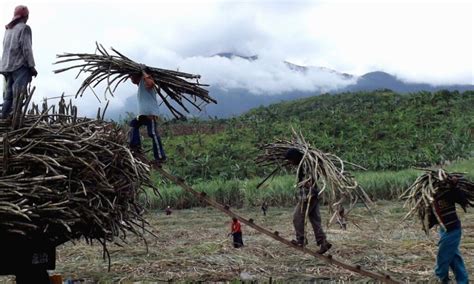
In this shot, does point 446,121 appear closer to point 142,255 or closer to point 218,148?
point 218,148

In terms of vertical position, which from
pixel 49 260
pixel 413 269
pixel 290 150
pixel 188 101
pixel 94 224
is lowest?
pixel 413 269

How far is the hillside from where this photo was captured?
2259 cm

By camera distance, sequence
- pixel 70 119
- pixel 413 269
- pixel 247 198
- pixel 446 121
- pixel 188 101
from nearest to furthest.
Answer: pixel 70 119
pixel 188 101
pixel 413 269
pixel 247 198
pixel 446 121

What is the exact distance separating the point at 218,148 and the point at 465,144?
1019 centimetres

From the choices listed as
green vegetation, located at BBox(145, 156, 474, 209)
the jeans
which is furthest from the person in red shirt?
green vegetation, located at BBox(145, 156, 474, 209)

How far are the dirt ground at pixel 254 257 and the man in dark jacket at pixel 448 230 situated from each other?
636 millimetres

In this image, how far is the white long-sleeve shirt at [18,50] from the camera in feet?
18.7

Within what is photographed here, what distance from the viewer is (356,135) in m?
26.3

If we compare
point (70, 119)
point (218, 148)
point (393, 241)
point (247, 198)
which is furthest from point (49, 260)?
point (218, 148)

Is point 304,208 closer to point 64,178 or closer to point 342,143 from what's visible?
point 64,178

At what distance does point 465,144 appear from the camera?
76.6 ft

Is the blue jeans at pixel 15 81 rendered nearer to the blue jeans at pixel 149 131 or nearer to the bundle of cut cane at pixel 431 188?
the blue jeans at pixel 149 131

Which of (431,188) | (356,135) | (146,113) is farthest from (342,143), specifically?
(146,113)

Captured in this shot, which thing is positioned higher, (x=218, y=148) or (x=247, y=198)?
(x=218, y=148)
